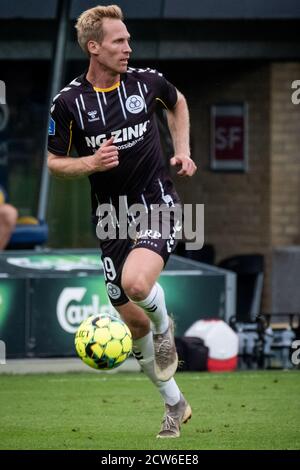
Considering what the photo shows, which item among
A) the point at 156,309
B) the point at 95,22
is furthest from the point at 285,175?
the point at 156,309

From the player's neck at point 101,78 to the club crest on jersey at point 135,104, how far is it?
145 mm

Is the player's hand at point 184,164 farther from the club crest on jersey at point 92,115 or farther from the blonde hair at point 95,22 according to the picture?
the blonde hair at point 95,22

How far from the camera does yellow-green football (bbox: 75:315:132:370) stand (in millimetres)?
8414

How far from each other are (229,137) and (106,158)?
1078 centimetres

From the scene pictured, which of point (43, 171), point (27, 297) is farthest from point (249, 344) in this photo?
point (43, 171)

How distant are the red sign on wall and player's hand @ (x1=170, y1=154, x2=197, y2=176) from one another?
1019 centimetres

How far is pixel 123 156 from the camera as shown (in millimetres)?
8500

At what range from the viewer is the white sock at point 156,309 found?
8.10 metres

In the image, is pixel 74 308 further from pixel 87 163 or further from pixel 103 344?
pixel 87 163

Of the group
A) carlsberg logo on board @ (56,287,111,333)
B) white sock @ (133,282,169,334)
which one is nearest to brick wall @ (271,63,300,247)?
carlsberg logo on board @ (56,287,111,333)

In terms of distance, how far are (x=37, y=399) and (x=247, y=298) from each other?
6.86 metres

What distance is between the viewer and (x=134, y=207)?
27.8 ft

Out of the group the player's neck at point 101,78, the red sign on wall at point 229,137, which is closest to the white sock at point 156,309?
the player's neck at point 101,78

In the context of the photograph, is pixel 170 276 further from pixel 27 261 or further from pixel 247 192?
pixel 247 192
